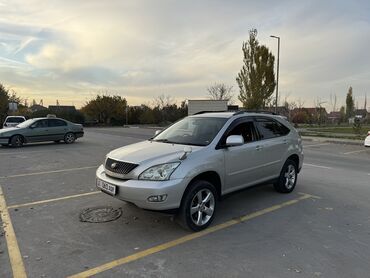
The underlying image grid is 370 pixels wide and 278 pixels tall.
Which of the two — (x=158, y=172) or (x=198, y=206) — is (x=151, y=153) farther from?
(x=198, y=206)

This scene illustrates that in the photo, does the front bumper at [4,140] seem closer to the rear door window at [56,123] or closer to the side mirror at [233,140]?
the rear door window at [56,123]

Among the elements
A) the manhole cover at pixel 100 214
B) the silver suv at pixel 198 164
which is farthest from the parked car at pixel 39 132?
the silver suv at pixel 198 164

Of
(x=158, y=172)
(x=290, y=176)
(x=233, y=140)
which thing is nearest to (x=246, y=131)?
(x=233, y=140)

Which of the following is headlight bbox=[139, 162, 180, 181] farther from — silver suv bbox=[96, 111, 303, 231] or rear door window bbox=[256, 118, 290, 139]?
rear door window bbox=[256, 118, 290, 139]

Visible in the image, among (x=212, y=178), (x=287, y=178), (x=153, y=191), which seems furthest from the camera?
(x=287, y=178)

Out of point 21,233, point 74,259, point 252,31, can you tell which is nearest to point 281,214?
point 74,259

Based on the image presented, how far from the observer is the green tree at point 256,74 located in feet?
98.0

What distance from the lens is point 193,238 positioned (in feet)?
14.7

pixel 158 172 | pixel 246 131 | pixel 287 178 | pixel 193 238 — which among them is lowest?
pixel 193 238

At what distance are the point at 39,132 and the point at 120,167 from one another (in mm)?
13650

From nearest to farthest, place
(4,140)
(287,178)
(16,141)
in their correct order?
(287,178), (4,140), (16,141)

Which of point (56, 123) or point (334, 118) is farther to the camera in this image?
point (334, 118)

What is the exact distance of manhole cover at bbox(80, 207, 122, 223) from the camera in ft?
17.0

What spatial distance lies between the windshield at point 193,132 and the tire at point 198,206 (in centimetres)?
71
